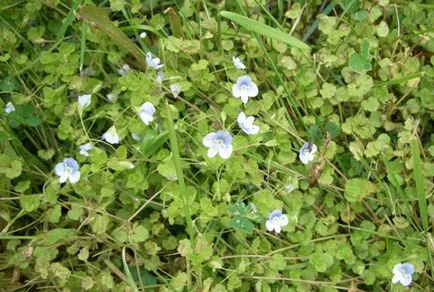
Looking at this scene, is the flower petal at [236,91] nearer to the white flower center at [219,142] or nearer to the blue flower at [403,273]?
the white flower center at [219,142]

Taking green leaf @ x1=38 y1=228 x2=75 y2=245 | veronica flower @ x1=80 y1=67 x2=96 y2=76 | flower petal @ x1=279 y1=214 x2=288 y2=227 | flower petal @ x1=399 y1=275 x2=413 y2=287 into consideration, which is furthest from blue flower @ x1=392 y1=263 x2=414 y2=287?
veronica flower @ x1=80 y1=67 x2=96 y2=76

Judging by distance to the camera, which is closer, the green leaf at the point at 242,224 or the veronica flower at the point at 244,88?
the green leaf at the point at 242,224

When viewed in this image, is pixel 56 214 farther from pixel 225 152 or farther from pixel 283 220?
pixel 283 220

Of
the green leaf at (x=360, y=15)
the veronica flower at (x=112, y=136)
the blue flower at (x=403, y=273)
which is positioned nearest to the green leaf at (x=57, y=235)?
the veronica flower at (x=112, y=136)

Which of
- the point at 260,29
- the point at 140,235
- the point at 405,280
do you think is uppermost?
the point at 260,29

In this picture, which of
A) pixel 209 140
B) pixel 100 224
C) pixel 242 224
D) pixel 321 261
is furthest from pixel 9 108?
pixel 321 261

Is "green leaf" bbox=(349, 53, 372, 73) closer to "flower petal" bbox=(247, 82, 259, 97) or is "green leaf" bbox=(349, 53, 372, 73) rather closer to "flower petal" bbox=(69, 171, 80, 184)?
"flower petal" bbox=(247, 82, 259, 97)

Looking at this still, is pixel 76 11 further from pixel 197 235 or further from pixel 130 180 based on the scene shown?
pixel 197 235
